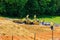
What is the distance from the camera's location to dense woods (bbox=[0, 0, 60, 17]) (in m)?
63.8

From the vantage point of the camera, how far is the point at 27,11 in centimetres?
6656

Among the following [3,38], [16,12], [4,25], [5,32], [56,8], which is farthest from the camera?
[56,8]

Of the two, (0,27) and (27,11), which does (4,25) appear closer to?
(0,27)

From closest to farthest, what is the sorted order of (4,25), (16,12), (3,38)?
(3,38) → (4,25) → (16,12)

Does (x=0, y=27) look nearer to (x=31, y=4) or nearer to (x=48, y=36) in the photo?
(x=48, y=36)

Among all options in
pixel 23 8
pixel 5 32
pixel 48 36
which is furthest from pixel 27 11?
pixel 5 32

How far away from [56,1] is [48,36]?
134ft

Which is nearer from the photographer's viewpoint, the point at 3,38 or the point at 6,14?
the point at 3,38

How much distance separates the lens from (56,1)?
73.6 m

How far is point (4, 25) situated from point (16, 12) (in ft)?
106

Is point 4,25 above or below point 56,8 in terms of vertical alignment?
above

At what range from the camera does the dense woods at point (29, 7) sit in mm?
63775

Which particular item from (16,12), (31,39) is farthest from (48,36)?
(16,12)

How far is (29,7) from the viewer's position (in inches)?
2648
